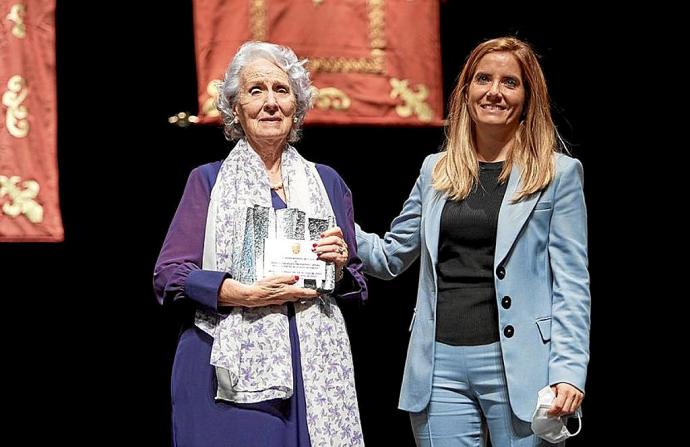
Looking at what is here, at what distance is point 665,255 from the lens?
167 inches

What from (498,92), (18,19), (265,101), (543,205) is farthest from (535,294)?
(18,19)

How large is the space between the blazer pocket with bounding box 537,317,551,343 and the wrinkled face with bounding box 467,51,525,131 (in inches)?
18.2

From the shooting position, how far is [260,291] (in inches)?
100

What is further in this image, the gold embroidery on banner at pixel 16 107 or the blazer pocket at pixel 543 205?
the gold embroidery on banner at pixel 16 107

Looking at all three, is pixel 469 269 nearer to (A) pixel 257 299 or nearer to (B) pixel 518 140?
(B) pixel 518 140

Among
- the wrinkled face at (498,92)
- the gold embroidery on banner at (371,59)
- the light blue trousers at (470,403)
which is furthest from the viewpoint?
the gold embroidery on banner at (371,59)

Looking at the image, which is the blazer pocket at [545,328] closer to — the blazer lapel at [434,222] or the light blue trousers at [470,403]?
the light blue trousers at [470,403]

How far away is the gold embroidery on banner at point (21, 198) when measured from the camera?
11.2 feet

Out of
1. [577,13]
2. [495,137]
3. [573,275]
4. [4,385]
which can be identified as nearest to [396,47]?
[577,13]

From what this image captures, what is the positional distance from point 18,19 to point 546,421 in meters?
1.95

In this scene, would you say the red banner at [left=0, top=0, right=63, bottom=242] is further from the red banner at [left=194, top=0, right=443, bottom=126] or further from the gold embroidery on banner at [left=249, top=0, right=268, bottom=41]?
the gold embroidery on banner at [left=249, top=0, right=268, bottom=41]

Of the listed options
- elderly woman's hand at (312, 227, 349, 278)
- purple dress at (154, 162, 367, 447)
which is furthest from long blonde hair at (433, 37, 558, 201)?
purple dress at (154, 162, 367, 447)

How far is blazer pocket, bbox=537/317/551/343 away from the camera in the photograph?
267cm

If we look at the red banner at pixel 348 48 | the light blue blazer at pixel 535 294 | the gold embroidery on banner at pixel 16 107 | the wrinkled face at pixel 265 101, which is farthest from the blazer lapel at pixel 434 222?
the gold embroidery on banner at pixel 16 107
